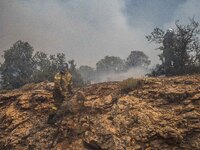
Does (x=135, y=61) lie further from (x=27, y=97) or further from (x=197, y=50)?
(x=27, y=97)

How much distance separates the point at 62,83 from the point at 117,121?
4145 millimetres

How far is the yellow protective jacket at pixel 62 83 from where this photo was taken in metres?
15.1

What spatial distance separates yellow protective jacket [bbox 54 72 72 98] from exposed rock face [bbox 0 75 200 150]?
1.33 meters

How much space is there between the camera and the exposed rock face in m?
11.4

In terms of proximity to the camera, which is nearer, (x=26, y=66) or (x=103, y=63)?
(x=26, y=66)

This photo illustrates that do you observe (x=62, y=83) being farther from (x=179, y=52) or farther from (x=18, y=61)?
(x=18, y=61)

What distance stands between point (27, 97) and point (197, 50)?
1352 cm

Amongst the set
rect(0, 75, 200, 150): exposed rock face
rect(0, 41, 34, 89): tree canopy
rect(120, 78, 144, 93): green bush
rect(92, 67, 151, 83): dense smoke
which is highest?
rect(0, 41, 34, 89): tree canopy

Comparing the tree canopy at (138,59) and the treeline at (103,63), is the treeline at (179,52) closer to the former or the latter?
the treeline at (103,63)

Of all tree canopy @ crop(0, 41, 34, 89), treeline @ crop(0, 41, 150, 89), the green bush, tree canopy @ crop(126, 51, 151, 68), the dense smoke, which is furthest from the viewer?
tree canopy @ crop(126, 51, 151, 68)

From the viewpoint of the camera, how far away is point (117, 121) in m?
12.8

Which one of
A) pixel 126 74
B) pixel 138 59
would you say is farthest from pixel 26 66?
pixel 138 59

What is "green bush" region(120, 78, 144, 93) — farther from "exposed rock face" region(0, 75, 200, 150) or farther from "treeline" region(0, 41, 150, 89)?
"treeline" region(0, 41, 150, 89)

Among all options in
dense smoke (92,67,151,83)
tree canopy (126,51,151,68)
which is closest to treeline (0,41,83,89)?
dense smoke (92,67,151,83)
